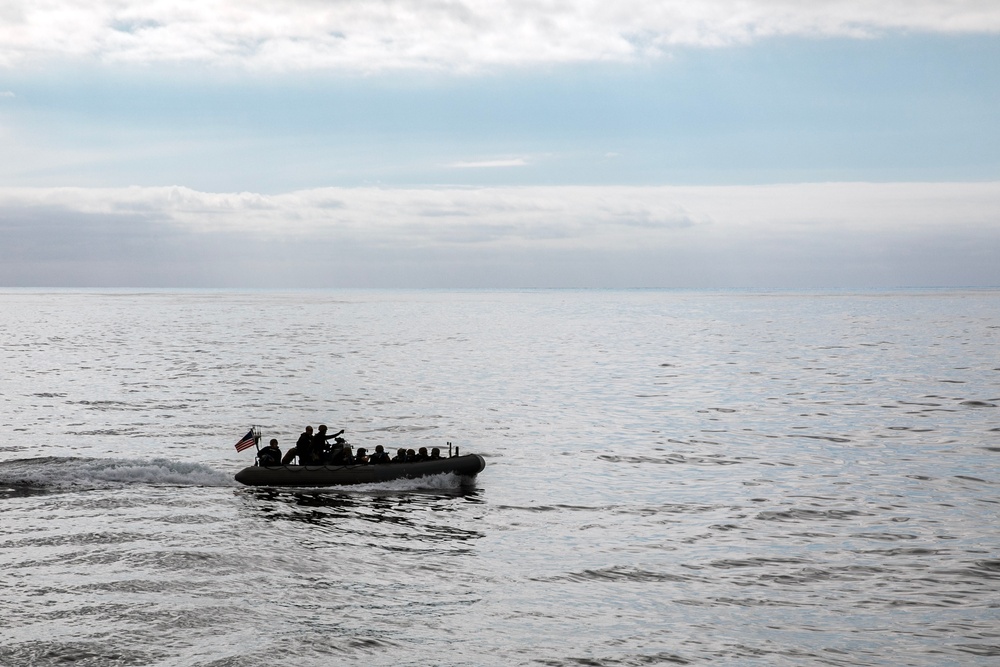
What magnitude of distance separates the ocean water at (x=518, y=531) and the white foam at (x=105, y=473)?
10 cm

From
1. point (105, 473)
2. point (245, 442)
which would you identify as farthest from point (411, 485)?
point (105, 473)

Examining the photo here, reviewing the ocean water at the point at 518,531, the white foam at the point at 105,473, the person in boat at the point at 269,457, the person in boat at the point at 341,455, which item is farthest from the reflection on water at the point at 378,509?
the white foam at the point at 105,473

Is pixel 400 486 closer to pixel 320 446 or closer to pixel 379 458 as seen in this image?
pixel 379 458

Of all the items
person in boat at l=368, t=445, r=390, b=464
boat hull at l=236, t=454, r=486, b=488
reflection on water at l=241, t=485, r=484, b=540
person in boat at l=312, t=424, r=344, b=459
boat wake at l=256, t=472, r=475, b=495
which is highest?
person in boat at l=312, t=424, r=344, b=459

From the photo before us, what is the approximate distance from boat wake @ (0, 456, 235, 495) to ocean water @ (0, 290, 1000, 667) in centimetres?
12

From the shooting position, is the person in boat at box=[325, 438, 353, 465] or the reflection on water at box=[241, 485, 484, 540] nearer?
the reflection on water at box=[241, 485, 484, 540]

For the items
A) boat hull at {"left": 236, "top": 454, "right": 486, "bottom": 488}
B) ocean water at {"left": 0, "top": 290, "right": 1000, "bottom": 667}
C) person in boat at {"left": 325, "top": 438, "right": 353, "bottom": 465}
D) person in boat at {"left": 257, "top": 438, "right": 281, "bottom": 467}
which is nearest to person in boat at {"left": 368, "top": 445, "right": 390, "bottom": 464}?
boat hull at {"left": 236, "top": 454, "right": 486, "bottom": 488}

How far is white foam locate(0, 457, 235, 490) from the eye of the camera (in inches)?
1222

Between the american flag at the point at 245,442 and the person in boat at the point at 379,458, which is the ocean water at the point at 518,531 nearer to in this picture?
the person in boat at the point at 379,458

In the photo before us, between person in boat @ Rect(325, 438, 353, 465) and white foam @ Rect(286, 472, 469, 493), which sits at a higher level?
person in boat @ Rect(325, 438, 353, 465)

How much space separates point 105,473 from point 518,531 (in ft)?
50.0

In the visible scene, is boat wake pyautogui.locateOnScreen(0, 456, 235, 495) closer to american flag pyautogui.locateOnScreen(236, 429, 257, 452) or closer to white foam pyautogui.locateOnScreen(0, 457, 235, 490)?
white foam pyautogui.locateOnScreen(0, 457, 235, 490)

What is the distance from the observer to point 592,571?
22.2 metres

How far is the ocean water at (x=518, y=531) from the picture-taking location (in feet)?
59.1
